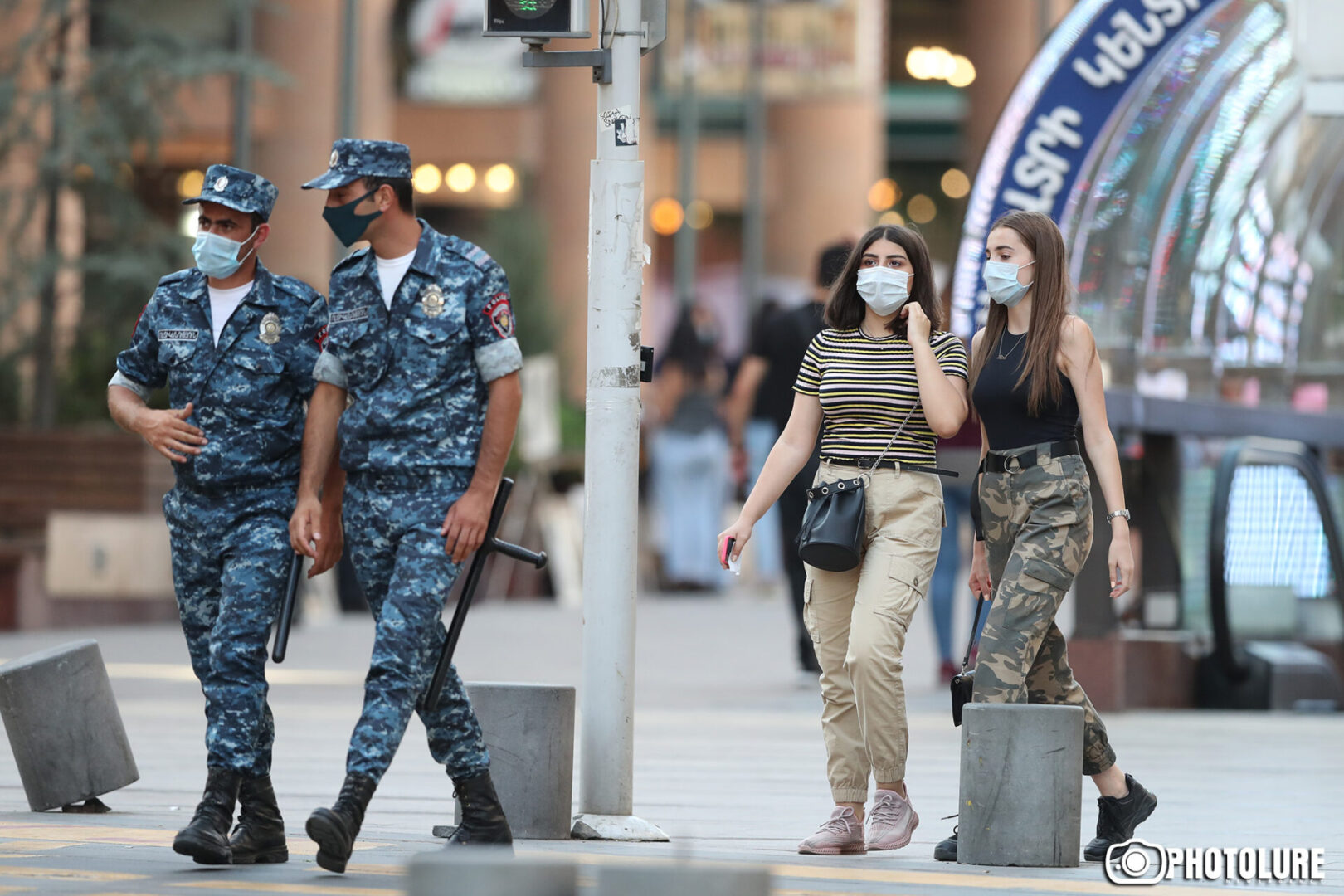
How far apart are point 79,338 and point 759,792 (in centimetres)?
1223

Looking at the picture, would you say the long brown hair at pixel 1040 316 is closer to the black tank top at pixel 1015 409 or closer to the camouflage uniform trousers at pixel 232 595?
the black tank top at pixel 1015 409

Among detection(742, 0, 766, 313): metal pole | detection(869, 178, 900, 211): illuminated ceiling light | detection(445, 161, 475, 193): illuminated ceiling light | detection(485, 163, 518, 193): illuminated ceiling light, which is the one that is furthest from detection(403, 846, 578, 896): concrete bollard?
detection(869, 178, 900, 211): illuminated ceiling light

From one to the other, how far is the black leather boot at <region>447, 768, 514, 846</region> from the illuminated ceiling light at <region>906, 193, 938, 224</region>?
44830mm

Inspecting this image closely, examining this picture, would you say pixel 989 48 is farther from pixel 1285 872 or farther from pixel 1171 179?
pixel 1285 872

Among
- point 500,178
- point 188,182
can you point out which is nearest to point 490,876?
point 188,182

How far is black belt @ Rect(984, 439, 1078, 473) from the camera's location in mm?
6926

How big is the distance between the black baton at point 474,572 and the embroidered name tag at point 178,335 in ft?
3.39

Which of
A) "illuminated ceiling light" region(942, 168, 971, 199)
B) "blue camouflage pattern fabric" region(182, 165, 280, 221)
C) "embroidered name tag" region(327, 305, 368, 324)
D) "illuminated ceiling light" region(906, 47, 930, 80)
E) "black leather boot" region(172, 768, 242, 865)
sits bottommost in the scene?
"black leather boot" region(172, 768, 242, 865)

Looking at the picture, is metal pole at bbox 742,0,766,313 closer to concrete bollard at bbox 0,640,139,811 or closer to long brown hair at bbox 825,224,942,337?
concrete bollard at bbox 0,640,139,811

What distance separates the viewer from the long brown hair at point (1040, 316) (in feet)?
22.6

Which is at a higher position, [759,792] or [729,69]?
[729,69]

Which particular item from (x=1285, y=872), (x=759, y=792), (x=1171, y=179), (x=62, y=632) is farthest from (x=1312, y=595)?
(x=62, y=632)

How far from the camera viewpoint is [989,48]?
1522 inches

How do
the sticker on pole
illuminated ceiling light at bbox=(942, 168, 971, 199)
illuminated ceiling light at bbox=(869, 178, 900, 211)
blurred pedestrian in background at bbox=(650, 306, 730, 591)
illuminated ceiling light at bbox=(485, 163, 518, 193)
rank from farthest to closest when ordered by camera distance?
1. illuminated ceiling light at bbox=(942, 168, 971, 199)
2. illuminated ceiling light at bbox=(869, 178, 900, 211)
3. illuminated ceiling light at bbox=(485, 163, 518, 193)
4. blurred pedestrian in background at bbox=(650, 306, 730, 591)
5. the sticker on pole
